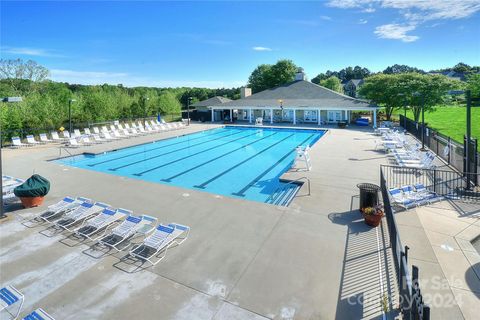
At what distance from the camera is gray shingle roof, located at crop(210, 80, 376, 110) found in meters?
30.4

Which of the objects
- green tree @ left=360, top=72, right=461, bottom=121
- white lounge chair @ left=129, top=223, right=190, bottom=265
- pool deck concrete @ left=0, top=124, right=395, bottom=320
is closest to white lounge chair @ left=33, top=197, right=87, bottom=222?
pool deck concrete @ left=0, top=124, right=395, bottom=320

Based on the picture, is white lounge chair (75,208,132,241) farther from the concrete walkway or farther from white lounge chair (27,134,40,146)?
white lounge chair (27,134,40,146)

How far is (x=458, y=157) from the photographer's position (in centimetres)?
1180

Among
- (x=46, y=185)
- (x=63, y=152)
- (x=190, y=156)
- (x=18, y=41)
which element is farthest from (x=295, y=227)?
(x=18, y=41)

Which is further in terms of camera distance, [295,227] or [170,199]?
[170,199]

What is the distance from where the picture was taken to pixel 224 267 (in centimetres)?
571

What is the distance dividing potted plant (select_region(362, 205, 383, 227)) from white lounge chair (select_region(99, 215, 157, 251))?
533 cm

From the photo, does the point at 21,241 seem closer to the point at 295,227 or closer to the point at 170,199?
the point at 170,199

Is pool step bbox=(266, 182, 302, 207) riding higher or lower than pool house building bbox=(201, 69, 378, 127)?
lower

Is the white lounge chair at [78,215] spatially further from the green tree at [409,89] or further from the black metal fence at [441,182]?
the green tree at [409,89]

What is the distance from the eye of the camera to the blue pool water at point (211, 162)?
1265 cm

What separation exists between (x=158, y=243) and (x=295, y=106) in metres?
27.8

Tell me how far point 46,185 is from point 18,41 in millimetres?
31199

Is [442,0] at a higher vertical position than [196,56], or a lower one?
lower
